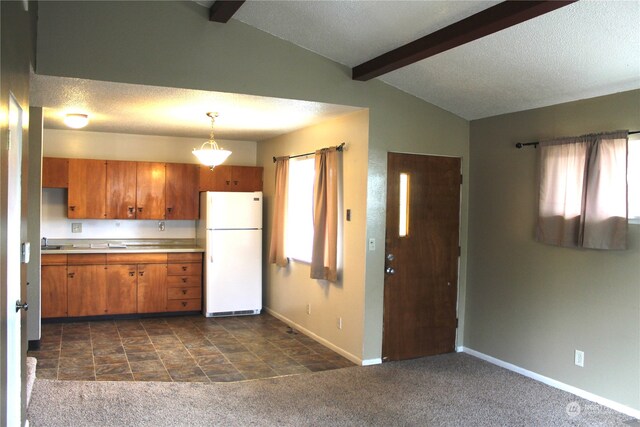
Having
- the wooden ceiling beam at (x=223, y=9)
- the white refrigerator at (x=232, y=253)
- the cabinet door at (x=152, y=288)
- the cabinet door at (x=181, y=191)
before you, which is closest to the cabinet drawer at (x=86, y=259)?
the cabinet door at (x=152, y=288)

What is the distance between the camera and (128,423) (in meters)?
3.49

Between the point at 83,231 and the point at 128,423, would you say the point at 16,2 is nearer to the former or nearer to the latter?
the point at 128,423

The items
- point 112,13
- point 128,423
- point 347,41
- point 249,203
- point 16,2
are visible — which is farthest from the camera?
point 249,203

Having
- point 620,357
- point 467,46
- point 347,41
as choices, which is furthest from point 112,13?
point 620,357

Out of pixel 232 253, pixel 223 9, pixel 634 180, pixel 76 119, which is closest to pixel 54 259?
pixel 76 119

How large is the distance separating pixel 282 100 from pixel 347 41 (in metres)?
0.75

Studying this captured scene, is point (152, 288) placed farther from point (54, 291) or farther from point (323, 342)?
point (323, 342)

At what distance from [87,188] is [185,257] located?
147 cm

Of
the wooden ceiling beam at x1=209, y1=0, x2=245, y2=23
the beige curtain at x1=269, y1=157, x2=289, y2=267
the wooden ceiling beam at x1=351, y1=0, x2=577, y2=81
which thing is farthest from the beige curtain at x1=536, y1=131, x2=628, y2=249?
the beige curtain at x1=269, y1=157, x2=289, y2=267

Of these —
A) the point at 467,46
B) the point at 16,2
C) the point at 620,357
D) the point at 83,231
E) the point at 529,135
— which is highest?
the point at 467,46

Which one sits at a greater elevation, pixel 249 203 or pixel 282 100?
pixel 282 100

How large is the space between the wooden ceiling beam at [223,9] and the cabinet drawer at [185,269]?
3552 mm

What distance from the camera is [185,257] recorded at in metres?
6.79

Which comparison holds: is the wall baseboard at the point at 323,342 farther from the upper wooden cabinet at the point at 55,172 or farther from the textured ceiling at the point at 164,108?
the upper wooden cabinet at the point at 55,172
